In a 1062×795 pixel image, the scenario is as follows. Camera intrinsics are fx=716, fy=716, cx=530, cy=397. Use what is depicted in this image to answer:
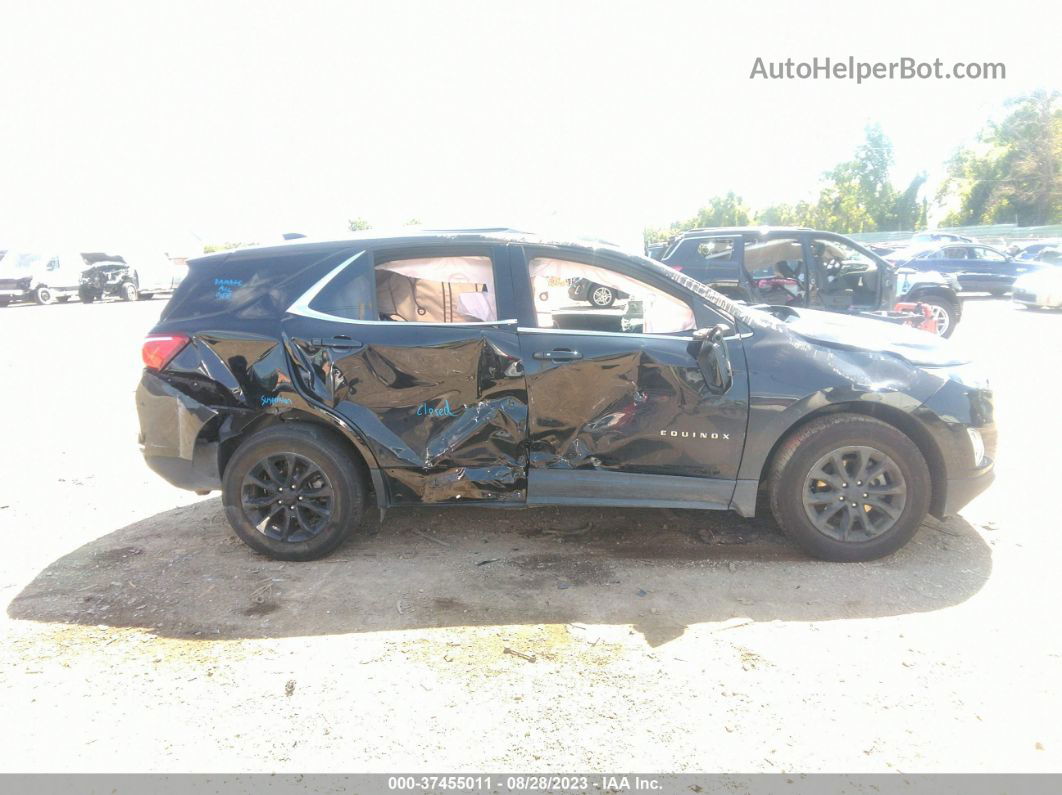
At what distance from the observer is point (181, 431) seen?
13.3 ft

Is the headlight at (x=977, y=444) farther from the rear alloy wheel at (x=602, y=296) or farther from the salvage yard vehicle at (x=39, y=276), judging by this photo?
the salvage yard vehicle at (x=39, y=276)

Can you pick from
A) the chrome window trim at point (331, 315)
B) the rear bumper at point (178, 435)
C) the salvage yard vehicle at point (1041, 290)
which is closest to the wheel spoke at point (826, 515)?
the chrome window trim at point (331, 315)

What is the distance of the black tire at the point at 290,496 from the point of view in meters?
3.92

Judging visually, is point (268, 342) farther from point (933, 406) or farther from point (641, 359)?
point (933, 406)

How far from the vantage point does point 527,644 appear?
3205 millimetres

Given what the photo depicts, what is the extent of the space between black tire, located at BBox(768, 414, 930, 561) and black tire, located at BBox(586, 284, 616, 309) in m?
1.25

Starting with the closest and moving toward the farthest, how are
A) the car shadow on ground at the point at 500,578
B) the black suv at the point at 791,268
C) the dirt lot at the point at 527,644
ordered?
1. the dirt lot at the point at 527,644
2. the car shadow on ground at the point at 500,578
3. the black suv at the point at 791,268

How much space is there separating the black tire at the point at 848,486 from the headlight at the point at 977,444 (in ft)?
0.90

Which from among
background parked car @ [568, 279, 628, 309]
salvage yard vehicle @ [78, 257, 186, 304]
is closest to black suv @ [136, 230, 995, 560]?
background parked car @ [568, 279, 628, 309]

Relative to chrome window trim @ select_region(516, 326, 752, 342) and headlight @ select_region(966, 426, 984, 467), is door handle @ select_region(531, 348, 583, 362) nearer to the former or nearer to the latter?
chrome window trim @ select_region(516, 326, 752, 342)

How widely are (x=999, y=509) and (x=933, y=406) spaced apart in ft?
4.45

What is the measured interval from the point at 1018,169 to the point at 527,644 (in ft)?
180
